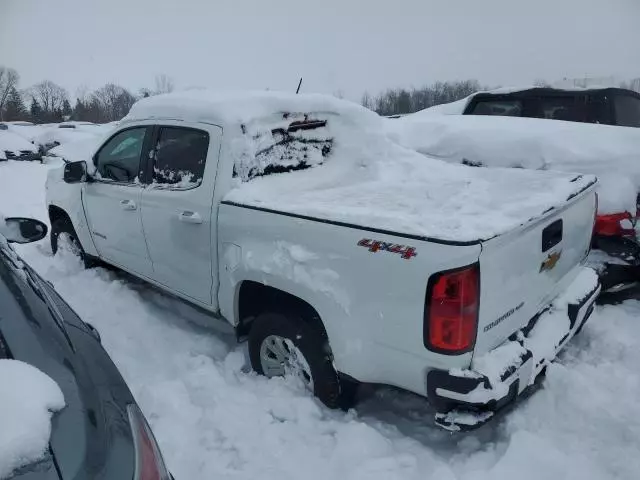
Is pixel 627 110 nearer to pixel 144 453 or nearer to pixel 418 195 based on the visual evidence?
pixel 418 195

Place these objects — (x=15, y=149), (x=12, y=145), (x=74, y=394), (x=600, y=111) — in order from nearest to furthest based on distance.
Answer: (x=74, y=394), (x=600, y=111), (x=15, y=149), (x=12, y=145)

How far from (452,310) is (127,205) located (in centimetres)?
274

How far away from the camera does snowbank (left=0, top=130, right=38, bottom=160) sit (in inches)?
694

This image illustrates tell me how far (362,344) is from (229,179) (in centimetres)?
137

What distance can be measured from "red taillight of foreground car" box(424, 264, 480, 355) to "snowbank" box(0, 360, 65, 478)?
4.70 ft

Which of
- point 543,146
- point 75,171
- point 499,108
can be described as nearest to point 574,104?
point 499,108

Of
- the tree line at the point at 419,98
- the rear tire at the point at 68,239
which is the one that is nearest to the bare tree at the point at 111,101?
the tree line at the point at 419,98

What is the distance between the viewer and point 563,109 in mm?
5945

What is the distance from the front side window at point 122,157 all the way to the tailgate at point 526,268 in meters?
2.80

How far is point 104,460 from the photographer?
4.33 feet

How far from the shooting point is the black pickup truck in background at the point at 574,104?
223 inches

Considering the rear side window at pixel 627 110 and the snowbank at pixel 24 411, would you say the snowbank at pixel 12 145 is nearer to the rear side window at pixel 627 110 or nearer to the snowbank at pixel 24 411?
the rear side window at pixel 627 110

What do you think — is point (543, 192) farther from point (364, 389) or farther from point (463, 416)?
point (364, 389)

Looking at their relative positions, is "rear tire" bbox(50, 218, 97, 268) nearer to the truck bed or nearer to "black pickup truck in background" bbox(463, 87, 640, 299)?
the truck bed
